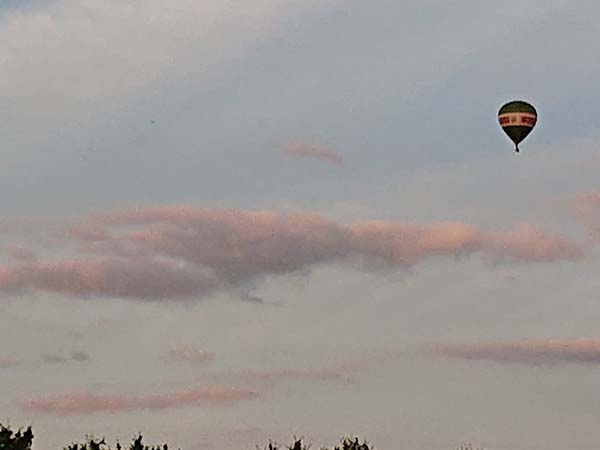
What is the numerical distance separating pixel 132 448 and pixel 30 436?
1135 centimetres

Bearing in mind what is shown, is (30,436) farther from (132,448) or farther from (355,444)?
(355,444)

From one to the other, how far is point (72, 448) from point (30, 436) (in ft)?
17.9

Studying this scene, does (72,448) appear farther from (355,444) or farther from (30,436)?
(355,444)

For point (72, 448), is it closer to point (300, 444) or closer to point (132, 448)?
point (132, 448)

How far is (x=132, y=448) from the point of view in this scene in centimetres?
19400

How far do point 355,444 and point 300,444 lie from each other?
7.35m

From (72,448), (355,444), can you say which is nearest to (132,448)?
(72,448)

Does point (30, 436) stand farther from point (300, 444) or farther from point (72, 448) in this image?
point (300, 444)

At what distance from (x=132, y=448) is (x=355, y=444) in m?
20.7

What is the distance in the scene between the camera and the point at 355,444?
196 m

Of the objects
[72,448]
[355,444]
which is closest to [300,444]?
[355,444]

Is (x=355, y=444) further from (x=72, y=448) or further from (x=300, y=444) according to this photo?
(x=72, y=448)

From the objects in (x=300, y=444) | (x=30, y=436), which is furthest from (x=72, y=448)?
(x=300, y=444)

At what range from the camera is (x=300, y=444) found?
19100 cm
